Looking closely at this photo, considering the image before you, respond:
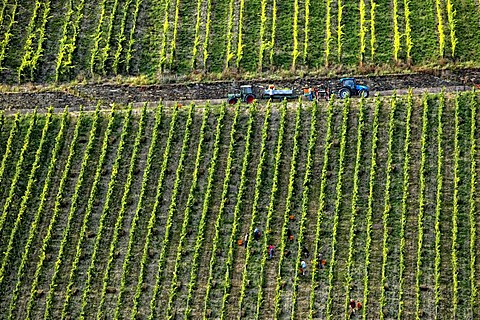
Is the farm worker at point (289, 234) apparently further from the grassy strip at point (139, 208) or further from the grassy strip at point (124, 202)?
the grassy strip at point (124, 202)

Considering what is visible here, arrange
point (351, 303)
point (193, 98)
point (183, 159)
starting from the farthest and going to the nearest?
point (193, 98) < point (183, 159) < point (351, 303)

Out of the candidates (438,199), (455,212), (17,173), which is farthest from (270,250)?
(17,173)

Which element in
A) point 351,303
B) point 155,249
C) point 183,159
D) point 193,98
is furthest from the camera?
point 193,98

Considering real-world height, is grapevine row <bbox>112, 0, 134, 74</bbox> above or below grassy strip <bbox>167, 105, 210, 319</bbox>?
above

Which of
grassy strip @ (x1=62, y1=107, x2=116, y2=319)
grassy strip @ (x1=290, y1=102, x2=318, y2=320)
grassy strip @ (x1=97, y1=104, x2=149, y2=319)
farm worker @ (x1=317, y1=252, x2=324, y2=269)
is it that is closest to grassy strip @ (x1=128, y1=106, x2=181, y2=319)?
grassy strip @ (x1=97, y1=104, x2=149, y2=319)

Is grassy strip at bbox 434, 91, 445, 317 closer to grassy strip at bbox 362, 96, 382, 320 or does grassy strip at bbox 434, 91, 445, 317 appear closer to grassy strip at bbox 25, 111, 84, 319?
grassy strip at bbox 362, 96, 382, 320

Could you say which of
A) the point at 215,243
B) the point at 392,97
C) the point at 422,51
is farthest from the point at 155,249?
the point at 422,51

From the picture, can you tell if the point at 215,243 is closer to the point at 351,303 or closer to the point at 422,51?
the point at 351,303

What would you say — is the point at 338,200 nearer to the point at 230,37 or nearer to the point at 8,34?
the point at 230,37
